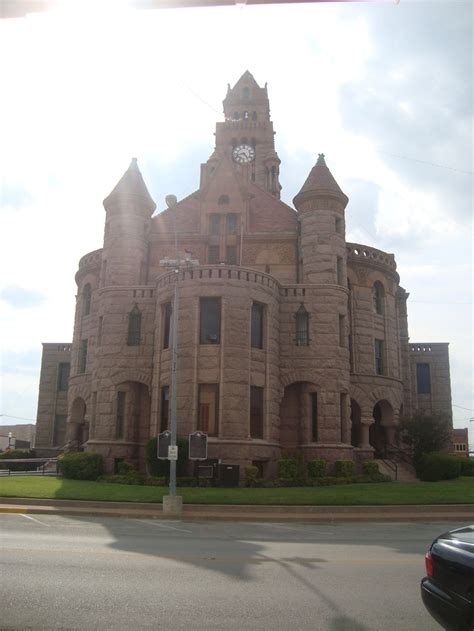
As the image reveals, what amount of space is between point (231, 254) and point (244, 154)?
33.1 metres

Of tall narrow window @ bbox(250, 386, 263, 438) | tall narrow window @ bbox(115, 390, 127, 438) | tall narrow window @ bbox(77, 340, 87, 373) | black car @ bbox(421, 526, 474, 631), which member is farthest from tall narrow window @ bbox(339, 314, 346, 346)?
black car @ bbox(421, 526, 474, 631)

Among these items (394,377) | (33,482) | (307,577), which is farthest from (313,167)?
(307,577)

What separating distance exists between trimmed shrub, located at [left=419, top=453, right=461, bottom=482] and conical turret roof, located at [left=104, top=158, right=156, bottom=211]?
22115 mm

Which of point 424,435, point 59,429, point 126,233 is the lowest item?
point 424,435

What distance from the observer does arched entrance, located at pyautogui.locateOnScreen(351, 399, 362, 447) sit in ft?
120

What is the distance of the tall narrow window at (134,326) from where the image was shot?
33969mm

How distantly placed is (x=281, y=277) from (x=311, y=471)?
12.0 metres

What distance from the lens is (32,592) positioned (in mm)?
7555

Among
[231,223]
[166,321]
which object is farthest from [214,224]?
[166,321]

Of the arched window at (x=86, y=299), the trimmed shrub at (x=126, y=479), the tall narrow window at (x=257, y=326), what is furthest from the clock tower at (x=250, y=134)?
the trimmed shrub at (x=126, y=479)

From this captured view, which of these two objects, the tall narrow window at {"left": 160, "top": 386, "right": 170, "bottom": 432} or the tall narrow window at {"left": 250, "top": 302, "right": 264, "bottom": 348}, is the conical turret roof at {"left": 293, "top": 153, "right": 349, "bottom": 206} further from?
the tall narrow window at {"left": 160, "top": 386, "right": 170, "bottom": 432}

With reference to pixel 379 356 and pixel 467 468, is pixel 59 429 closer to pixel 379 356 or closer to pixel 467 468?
pixel 379 356

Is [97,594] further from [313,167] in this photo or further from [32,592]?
[313,167]

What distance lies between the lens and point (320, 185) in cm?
3591
